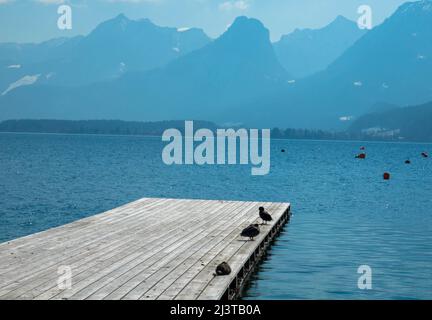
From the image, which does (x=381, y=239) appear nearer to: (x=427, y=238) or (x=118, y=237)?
(x=427, y=238)

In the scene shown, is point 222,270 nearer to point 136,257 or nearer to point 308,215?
point 136,257

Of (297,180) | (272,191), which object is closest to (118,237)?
(272,191)

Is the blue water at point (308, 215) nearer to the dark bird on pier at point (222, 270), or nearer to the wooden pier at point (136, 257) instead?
the wooden pier at point (136, 257)

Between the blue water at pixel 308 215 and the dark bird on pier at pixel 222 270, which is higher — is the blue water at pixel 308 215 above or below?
below

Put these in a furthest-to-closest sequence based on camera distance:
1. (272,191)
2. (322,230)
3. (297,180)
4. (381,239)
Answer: (297,180), (272,191), (322,230), (381,239)

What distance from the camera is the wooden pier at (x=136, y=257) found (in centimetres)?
1708

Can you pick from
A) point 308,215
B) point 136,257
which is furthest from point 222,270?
point 308,215

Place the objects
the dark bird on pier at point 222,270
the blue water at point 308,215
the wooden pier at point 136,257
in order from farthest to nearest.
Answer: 1. the blue water at point 308,215
2. the dark bird on pier at point 222,270
3. the wooden pier at point 136,257

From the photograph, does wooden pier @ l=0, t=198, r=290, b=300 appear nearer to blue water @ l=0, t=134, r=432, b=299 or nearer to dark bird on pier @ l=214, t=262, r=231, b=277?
dark bird on pier @ l=214, t=262, r=231, b=277

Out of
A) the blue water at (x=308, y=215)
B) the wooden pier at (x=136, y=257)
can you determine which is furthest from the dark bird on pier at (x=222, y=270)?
the blue water at (x=308, y=215)

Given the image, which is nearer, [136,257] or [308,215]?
[136,257]

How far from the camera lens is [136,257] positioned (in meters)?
22.1
